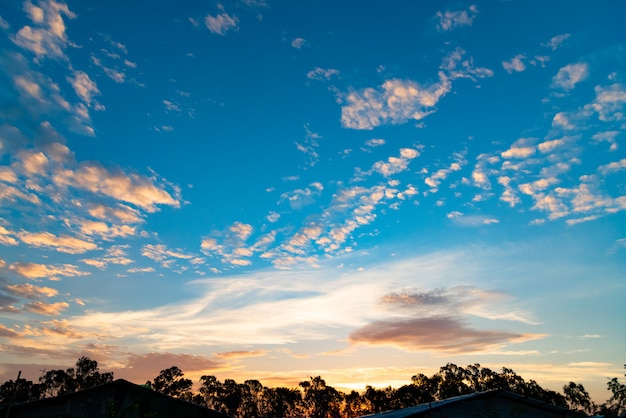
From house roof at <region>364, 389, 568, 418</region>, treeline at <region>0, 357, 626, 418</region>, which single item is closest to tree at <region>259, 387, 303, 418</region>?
treeline at <region>0, 357, 626, 418</region>

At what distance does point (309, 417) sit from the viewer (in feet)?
343

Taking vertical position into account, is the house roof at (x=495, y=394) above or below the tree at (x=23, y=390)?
above

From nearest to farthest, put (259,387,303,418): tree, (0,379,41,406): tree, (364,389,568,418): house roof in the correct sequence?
(364,389,568,418): house roof → (0,379,41,406): tree → (259,387,303,418): tree

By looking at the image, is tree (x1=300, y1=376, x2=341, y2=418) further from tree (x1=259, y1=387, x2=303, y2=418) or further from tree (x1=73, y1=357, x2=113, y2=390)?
tree (x1=73, y1=357, x2=113, y2=390)

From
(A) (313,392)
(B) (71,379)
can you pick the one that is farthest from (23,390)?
(A) (313,392)

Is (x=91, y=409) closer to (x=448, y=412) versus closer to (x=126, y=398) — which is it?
(x=126, y=398)

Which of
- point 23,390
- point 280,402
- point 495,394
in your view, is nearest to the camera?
point 495,394

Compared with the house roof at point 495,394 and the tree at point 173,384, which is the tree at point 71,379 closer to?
the tree at point 173,384

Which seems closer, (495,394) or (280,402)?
(495,394)

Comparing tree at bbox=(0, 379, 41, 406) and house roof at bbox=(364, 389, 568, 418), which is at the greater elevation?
house roof at bbox=(364, 389, 568, 418)

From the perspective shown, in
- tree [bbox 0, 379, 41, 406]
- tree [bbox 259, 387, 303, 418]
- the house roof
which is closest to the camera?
the house roof

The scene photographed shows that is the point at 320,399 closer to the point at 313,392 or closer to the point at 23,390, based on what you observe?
the point at 313,392

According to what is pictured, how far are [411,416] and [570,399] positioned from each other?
89732 millimetres

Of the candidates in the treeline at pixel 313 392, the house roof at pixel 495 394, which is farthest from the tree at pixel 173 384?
the house roof at pixel 495 394
